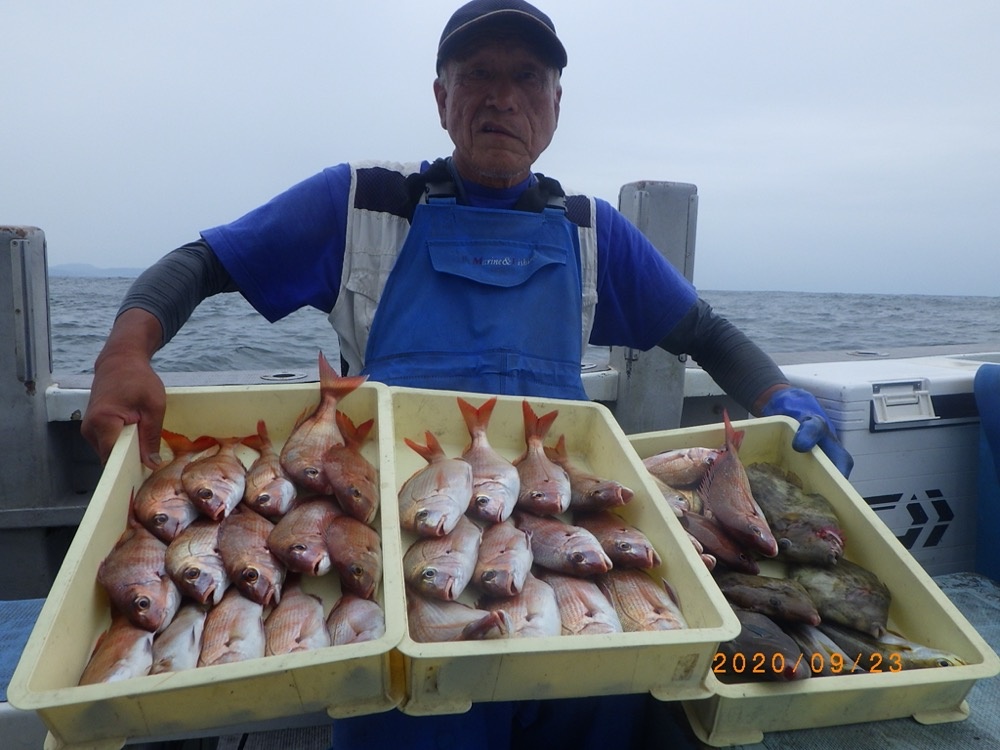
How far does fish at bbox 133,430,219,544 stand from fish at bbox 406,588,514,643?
25.4 inches

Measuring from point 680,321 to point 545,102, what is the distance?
3.41 ft

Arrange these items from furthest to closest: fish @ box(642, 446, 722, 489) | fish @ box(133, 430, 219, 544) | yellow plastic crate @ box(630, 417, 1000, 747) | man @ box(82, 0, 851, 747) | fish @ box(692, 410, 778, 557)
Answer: man @ box(82, 0, 851, 747), fish @ box(642, 446, 722, 489), fish @ box(692, 410, 778, 557), fish @ box(133, 430, 219, 544), yellow plastic crate @ box(630, 417, 1000, 747)

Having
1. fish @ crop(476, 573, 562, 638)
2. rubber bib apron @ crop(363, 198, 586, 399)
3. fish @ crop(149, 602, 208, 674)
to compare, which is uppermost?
rubber bib apron @ crop(363, 198, 586, 399)

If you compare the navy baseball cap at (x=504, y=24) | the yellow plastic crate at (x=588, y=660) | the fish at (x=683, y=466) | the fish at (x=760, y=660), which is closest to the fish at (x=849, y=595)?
the fish at (x=760, y=660)

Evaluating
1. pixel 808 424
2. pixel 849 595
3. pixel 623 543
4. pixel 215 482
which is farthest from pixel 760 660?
pixel 215 482

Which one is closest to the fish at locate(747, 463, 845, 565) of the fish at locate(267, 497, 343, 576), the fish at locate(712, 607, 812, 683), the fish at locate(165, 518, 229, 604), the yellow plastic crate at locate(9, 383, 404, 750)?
the fish at locate(712, 607, 812, 683)

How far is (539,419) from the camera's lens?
208 centimetres

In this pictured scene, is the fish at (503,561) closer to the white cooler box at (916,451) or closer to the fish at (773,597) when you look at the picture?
the fish at (773,597)

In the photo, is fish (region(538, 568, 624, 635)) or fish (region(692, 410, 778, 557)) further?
fish (region(692, 410, 778, 557))

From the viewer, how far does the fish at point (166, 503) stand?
1614mm

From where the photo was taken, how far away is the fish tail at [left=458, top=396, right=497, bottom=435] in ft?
6.63

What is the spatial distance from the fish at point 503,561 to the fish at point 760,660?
469 mm

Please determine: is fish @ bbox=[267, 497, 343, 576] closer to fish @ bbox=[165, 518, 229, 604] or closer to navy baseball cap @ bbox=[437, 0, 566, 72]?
fish @ bbox=[165, 518, 229, 604]

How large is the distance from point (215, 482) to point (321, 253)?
1.00 metres
